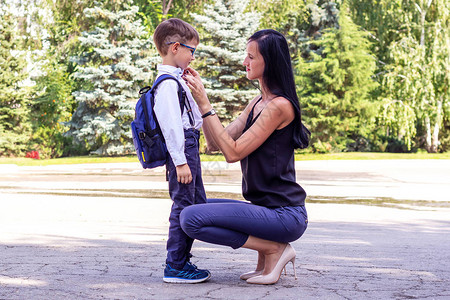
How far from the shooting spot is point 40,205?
10922 mm

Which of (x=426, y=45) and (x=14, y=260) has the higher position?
(x=426, y=45)

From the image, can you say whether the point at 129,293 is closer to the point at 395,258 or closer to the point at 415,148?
the point at 395,258

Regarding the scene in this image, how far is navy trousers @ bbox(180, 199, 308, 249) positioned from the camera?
14.3 feet

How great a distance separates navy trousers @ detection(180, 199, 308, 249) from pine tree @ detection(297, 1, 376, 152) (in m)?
28.2

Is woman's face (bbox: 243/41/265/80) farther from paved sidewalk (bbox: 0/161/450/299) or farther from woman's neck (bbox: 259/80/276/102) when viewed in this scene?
paved sidewalk (bbox: 0/161/450/299)

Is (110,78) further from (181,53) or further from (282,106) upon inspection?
(282,106)

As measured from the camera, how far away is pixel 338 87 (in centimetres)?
3256

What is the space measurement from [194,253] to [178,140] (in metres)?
1.82

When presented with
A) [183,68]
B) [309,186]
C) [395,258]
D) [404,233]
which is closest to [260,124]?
[183,68]

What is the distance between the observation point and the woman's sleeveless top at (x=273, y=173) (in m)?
4.41

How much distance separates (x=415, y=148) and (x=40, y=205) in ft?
91.5

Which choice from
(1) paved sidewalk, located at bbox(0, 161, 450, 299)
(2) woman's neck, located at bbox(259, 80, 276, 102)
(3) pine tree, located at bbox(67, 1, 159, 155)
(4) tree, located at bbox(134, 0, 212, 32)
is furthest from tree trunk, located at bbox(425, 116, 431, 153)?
(2) woman's neck, located at bbox(259, 80, 276, 102)

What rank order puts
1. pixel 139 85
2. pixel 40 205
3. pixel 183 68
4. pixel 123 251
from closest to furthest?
pixel 183 68, pixel 123 251, pixel 40 205, pixel 139 85

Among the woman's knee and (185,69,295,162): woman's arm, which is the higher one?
(185,69,295,162): woman's arm
